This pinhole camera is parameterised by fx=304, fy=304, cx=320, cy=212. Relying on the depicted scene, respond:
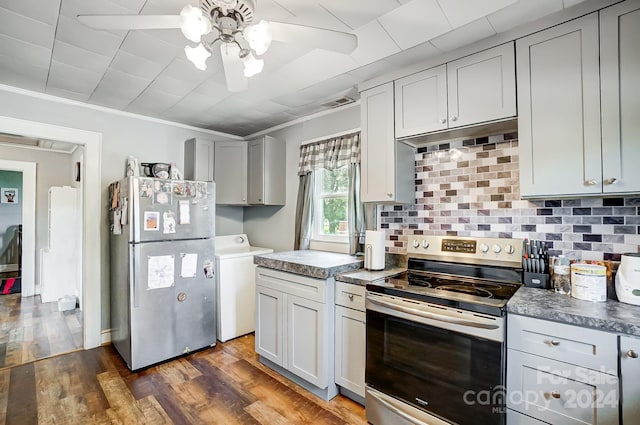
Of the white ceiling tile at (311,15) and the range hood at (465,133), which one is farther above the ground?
the white ceiling tile at (311,15)

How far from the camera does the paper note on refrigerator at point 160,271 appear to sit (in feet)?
8.38

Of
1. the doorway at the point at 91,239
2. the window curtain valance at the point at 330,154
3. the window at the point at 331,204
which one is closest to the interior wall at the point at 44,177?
the doorway at the point at 91,239

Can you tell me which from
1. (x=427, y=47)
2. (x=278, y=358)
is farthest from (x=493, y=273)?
(x=278, y=358)

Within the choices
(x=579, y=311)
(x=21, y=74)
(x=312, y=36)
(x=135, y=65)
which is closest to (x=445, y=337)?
(x=579, y=311)

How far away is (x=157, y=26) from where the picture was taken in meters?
1.23

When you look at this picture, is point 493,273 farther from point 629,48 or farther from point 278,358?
point 278,358

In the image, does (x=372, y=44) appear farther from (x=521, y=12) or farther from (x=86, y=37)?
(x=86, y=37)

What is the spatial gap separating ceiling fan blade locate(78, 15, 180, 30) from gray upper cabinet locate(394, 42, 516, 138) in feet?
4.81

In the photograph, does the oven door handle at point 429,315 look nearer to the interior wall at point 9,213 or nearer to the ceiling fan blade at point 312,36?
the ceiling fan blade at point 312,36

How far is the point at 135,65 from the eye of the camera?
7.12 ft

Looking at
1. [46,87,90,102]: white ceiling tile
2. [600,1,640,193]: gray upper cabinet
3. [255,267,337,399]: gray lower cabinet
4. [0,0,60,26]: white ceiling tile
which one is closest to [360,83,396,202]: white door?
[255,267,337,399]: gray lower cabinet

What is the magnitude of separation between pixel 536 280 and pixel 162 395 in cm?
256

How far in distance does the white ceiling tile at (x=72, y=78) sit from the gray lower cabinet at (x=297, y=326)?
78.3 inches

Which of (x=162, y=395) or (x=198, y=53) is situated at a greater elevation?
(x=198, y=53)
